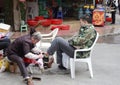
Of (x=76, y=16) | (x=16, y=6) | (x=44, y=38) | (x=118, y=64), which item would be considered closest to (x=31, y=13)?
(x=16, y=6)

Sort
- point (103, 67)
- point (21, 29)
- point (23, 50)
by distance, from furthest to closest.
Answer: point (21, 29) → point (103, 67) → point (23, 50)

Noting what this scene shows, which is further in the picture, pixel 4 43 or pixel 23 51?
pixel 4 43

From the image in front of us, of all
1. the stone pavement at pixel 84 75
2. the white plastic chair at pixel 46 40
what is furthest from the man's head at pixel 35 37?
the white plastic chair at pixel 46 40

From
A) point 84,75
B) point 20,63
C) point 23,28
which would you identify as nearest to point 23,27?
point 23,28

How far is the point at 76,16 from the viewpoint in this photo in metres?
21.8

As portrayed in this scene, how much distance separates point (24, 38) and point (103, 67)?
2437 millimetres

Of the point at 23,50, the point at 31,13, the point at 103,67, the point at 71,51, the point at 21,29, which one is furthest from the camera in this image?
the point at 31,13

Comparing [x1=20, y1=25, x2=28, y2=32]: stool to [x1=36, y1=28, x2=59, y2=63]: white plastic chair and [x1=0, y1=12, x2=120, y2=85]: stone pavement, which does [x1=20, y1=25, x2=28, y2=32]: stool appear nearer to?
[x1=36, y1=28, x2=59, y2=63]: white plastic chair

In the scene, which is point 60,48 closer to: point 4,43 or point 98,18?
point 4,43

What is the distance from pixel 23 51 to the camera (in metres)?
7.34

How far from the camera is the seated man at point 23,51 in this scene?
717cm

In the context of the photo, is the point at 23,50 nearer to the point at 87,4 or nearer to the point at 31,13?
the point at 31,13

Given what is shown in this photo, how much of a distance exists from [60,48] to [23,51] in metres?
1.12

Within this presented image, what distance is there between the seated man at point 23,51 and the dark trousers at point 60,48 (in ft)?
2.19
